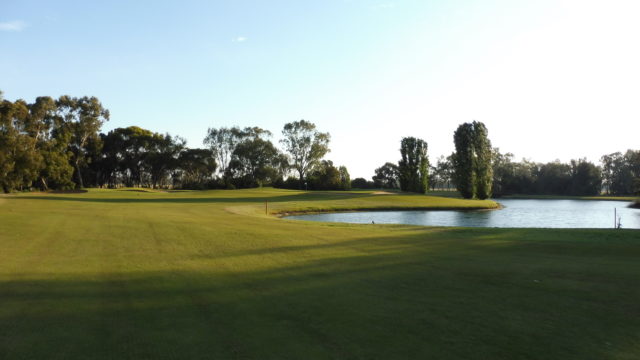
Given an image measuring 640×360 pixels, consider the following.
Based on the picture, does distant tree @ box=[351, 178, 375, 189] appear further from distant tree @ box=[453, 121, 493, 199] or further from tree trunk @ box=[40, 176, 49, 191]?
tree trunk @ box=[40, 176, 49, 191]

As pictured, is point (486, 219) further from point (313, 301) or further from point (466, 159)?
point (313, 301)

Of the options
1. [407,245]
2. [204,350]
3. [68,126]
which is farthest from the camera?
[68,126]

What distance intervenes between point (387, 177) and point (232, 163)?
4321cm

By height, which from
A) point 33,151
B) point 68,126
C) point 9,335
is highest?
point 68,126

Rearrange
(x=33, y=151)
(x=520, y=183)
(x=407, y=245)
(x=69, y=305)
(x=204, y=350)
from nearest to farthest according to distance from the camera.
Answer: (x=204, y=350), (x=69, y=305), (x=407, y=245), (x=33, y=151), (x=520, y=183)

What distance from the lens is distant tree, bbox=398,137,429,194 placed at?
254 ft

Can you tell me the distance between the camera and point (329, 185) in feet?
293

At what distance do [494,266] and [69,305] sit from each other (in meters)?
8.53

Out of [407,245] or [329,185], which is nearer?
[407,245]

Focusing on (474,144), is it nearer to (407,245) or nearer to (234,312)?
(407,245)

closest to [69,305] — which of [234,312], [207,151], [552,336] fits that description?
[234,312]

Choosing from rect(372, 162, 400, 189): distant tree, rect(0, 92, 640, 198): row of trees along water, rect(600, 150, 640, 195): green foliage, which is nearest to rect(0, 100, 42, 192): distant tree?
rect(0, 92, 640, 198): row of trees along water

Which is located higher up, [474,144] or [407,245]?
[474,144]

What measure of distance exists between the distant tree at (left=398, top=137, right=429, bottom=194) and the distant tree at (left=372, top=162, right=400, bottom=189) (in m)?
34.5
